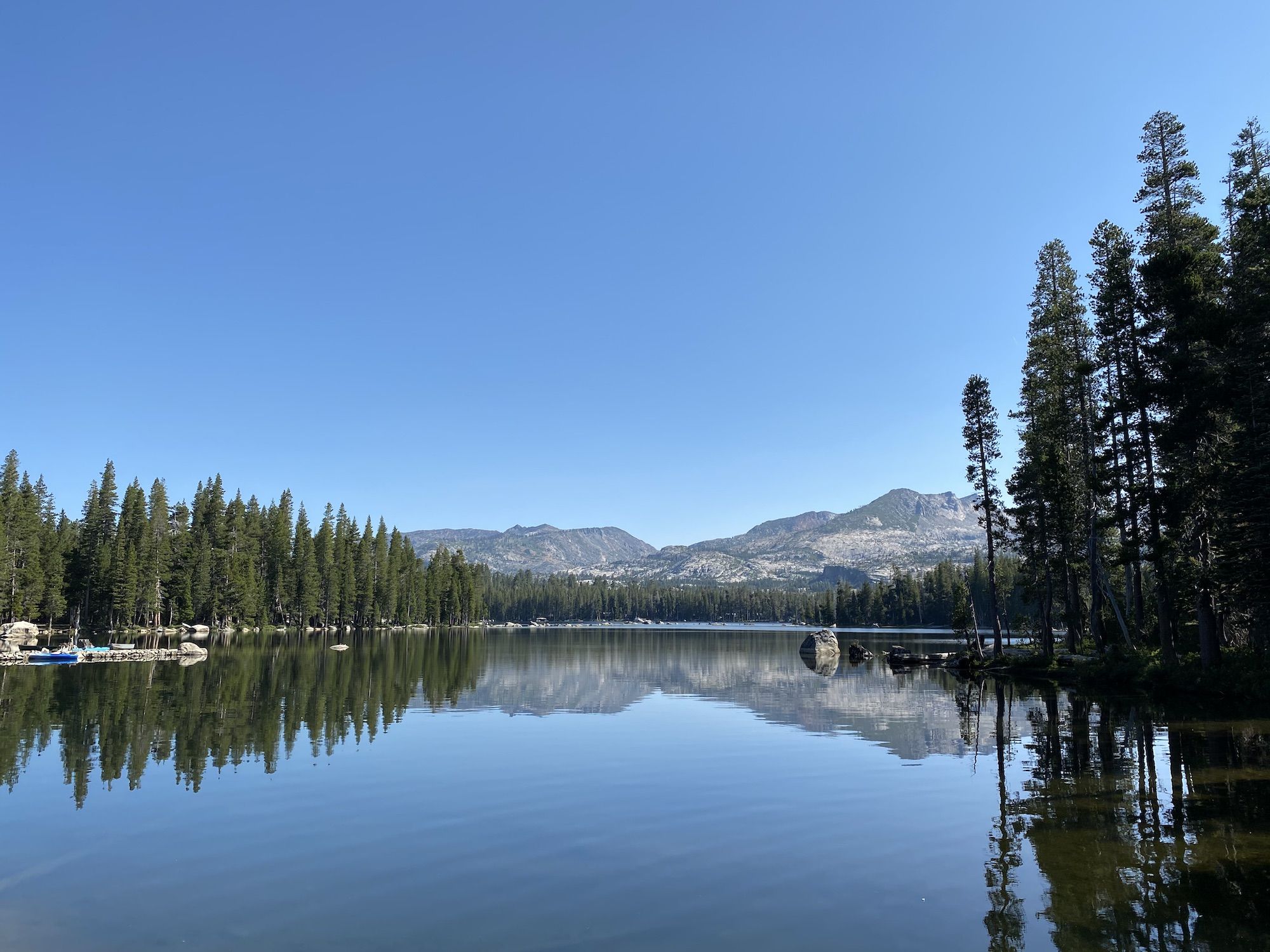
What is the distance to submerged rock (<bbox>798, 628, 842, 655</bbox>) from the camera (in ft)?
253

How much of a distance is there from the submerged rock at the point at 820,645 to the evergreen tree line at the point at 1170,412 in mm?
26472

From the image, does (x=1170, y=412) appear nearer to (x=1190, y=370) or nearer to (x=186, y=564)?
(x=1190, y=370)

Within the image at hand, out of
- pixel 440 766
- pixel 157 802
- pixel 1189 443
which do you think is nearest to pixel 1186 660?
pixel 1189 443

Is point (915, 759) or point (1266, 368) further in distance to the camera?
point (1266, 368)

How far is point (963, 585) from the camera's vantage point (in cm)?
14700

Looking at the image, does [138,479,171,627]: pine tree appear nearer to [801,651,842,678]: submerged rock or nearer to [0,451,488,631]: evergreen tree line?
[0,451,488,631]: evergreen tree line

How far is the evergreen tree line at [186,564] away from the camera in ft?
303

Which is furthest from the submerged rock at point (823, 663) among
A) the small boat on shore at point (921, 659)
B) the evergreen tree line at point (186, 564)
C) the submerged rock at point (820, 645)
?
the evergreen tree line at point (186, 564)

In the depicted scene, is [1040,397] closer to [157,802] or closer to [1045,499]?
[1045,499]

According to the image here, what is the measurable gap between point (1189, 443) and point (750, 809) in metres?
29.2

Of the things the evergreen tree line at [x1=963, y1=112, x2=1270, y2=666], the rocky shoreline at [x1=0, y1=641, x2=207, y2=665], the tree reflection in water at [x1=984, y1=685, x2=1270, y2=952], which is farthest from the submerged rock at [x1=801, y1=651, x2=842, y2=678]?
the rocky shoreline at [x1=0, y1=641, x2=207, y2=665]

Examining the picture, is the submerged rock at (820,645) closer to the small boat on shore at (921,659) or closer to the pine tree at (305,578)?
the small boat on shore at (921,659)

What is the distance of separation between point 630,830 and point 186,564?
108589mm

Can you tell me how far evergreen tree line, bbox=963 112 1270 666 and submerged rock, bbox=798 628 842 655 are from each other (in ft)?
86.9
